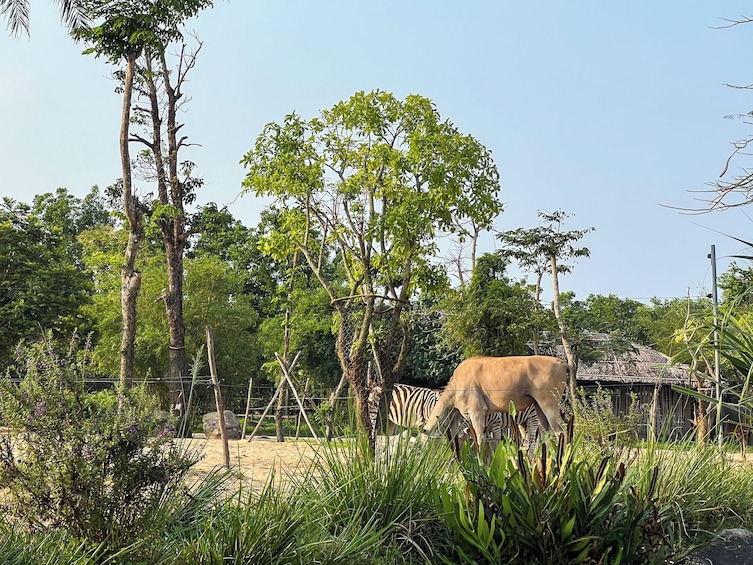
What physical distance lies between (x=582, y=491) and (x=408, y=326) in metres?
8.44

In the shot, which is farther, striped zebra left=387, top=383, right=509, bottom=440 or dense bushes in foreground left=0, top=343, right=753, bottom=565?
striped zebra left=387, top=383, right=509, bottom=440

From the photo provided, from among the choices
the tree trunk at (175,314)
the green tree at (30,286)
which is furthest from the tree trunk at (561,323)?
the green tree at (30,286)

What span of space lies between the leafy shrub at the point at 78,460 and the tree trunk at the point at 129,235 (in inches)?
450

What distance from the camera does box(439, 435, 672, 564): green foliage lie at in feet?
13.3

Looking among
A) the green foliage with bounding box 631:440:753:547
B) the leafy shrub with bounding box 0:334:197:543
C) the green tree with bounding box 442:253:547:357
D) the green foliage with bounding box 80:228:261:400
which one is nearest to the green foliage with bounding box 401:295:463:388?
the green foliage with bounding box 80:228:261:400

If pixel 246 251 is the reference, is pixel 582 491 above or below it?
below

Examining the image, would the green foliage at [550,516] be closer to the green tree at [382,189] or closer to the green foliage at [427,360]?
the green tree at [382,189]

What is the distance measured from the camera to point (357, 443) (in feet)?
14.7

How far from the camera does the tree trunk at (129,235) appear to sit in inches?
590

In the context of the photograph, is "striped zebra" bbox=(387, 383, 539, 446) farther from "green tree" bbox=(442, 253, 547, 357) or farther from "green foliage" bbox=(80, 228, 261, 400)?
"green foliage" bbox=(80, 228, 261, 400)

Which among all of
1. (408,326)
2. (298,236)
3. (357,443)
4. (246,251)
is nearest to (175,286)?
(298,236)

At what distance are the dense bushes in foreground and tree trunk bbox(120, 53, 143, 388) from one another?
1122 cm

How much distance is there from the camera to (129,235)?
1525cm

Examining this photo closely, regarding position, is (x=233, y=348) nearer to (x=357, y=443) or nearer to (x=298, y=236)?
(x=298, y=236)
